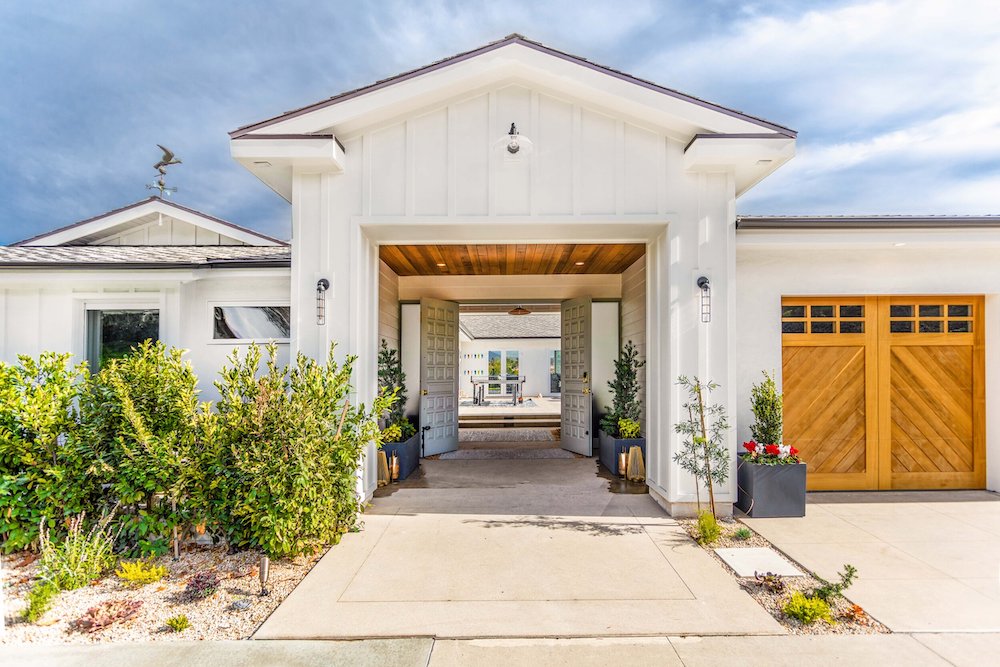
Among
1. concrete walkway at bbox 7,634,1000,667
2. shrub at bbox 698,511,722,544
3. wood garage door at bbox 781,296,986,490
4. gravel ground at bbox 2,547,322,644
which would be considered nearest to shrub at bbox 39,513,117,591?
gravel ground at bbox 2,547,322,644

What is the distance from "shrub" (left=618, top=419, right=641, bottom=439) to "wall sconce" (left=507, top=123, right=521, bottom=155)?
4.54m

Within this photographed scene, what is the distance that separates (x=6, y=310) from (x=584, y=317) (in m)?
8.41

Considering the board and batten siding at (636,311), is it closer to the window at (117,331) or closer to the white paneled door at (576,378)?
the white paneled door at (576,378)

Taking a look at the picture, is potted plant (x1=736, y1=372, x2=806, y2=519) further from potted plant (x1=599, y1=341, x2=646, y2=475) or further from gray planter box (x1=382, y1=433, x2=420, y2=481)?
gray planter box (x1=382, y1=433, x2=420, y2=481)

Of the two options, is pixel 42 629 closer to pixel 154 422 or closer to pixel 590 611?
pixel 154 422

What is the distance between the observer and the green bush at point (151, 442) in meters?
4.21

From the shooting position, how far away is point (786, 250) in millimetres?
6254

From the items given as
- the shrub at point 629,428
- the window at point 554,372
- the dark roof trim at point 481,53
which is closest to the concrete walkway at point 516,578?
the shrub at point 629,428

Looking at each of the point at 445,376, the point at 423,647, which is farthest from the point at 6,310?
the point at 423,647

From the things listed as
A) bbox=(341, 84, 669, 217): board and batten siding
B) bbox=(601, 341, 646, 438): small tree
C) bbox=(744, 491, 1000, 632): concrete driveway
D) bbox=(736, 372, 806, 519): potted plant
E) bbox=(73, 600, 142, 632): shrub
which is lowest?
bbox=(744, 491, 1000, 632): concrete driveway

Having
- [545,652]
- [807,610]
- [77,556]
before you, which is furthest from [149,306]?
[807,610]

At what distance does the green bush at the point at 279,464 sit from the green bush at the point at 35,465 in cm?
117

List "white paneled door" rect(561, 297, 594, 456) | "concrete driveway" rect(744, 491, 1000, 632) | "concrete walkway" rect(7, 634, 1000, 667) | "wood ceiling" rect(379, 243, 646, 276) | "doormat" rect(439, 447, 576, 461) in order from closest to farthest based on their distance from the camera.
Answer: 1. "concrete walkway" rect(7, 634, 1000, 667)
2. "concrete driveway" rect(744, 491, 1000, 632)
3. "wood ceiling" rect(379, 243, 646, 276)
4. "doormat" rect(439, 447, 576, 461)
5. "white paneled door" rect(561, 297, 594, 456)

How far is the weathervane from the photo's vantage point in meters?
9.73
